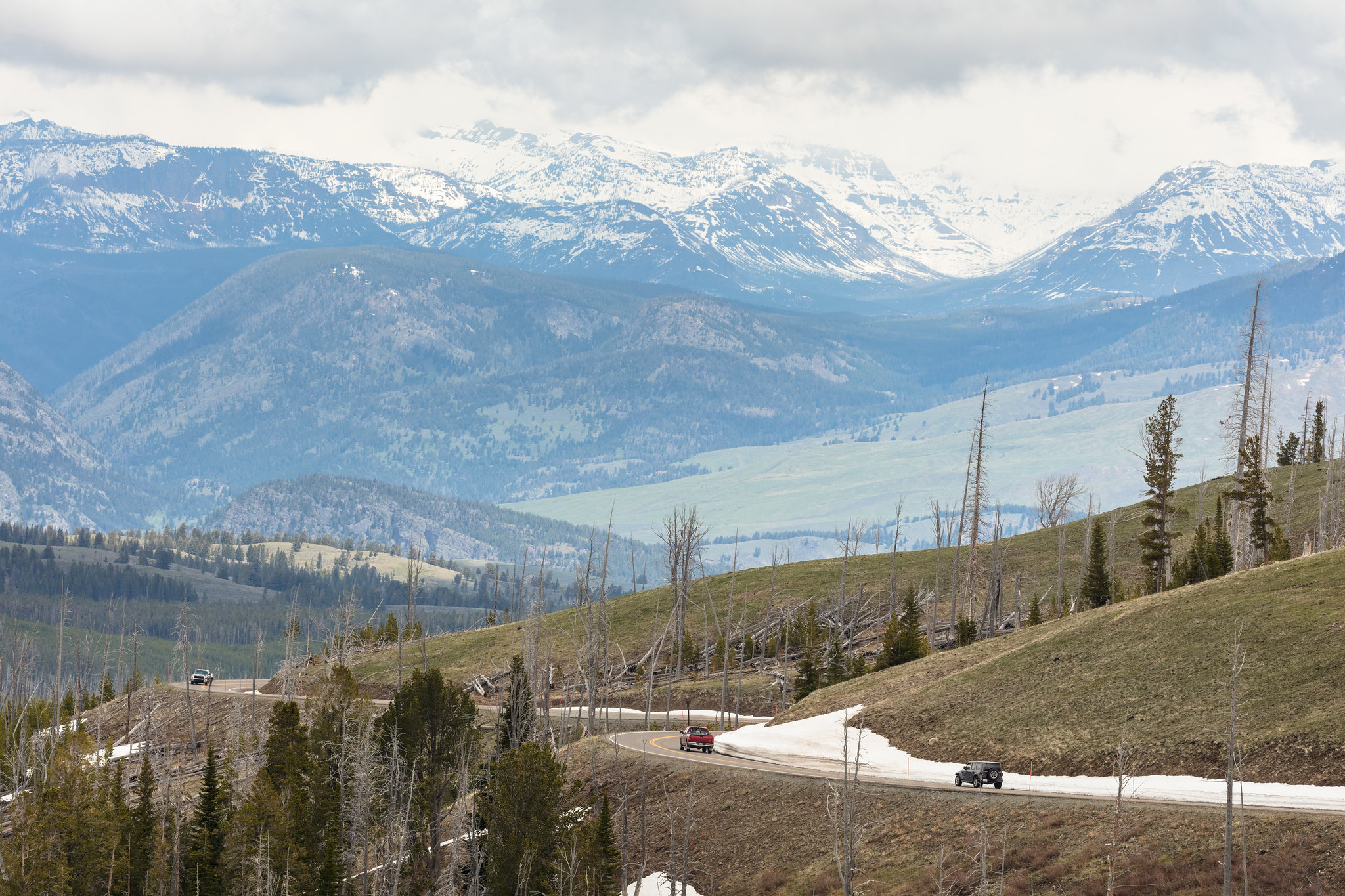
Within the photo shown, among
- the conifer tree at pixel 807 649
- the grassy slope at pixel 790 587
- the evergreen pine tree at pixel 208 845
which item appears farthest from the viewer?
the grassy slope at pixel 790 587

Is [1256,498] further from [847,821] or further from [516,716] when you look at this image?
[847,821]

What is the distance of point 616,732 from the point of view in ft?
341

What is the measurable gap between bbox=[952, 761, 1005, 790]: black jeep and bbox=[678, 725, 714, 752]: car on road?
989 inches

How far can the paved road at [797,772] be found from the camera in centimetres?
5725

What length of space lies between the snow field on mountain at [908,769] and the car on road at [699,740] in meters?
0.91

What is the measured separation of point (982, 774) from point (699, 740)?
26.6m

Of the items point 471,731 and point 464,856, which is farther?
point 471,731

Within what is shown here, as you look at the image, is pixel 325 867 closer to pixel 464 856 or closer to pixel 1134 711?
pixel 464 856

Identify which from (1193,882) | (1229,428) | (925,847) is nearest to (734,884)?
(925,847)

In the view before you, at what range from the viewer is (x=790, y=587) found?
15612 centimetres

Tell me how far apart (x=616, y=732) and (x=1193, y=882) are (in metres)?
59.2

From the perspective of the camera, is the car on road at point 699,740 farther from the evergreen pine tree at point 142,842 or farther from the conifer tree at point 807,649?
the evergreen pine tree at point 142,842

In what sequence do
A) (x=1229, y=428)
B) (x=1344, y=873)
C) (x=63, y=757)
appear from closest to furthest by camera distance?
(x=1344, y=873) < (x=63, y=757) < (x=1229, y=428)

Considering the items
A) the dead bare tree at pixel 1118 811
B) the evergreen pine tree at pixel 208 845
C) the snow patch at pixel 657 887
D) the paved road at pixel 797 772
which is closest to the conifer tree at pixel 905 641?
the paved road at pixel 797 772
